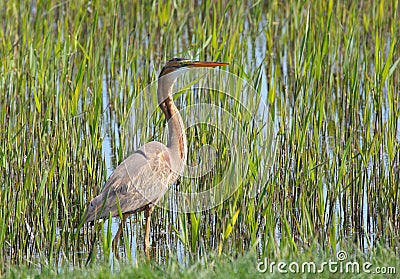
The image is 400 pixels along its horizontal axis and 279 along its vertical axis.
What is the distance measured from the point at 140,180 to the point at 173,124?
403mm

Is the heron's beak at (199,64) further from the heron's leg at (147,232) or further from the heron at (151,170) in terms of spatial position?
the heron's leg at (147,232)

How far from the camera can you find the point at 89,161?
4.85 metres

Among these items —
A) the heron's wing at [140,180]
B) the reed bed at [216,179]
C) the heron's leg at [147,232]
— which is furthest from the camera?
the heron's leg at [147,232]

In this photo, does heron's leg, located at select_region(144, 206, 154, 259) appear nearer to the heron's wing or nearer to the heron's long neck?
A: the heron's wing

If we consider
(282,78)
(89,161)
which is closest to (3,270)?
(89,161)

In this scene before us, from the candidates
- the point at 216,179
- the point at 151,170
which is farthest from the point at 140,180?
the point at 216,179

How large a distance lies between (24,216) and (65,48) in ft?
4.73

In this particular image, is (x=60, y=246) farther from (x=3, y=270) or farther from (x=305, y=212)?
(x=305, y=212)

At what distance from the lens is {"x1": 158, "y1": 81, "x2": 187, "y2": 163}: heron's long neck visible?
15.7ft

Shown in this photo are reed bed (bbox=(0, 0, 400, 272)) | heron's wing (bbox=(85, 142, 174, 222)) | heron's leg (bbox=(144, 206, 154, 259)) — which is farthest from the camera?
heron's leg (bbox=(144, 206, 154, 259))

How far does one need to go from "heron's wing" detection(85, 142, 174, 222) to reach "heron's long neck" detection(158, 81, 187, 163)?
72mm

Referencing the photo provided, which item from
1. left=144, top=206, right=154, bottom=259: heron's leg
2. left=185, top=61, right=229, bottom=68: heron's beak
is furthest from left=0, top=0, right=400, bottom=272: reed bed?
left=185, top=61, right=229, bottom=68: heron's beak

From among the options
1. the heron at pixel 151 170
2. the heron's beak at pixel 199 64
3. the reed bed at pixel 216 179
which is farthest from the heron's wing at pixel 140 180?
the heron's beak at pixel 199 64

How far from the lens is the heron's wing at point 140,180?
4.61m
